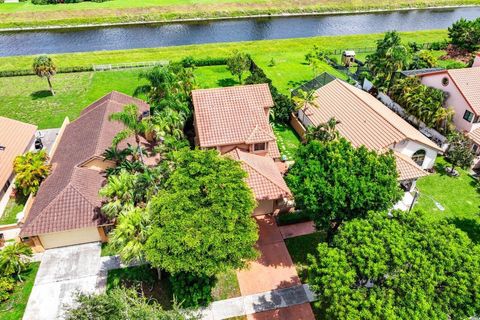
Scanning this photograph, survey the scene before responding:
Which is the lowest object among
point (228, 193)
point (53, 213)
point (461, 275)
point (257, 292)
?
point (257, 292)

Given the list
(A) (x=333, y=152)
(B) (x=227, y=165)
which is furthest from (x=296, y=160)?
(B) (x=227, y=165)

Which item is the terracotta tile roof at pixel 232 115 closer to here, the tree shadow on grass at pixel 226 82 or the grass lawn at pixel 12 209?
the grass lawn at pixel 12 209

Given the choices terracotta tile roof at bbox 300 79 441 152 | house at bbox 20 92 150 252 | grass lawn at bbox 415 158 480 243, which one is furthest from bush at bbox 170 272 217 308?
terracotta tile roof at bbox 300 79 441 152

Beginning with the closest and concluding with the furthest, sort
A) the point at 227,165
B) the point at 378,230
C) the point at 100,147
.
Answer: the point at 378,230 < the point at 227,165 < the point at 100,147

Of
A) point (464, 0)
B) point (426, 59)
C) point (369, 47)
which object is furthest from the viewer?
point (464, 0)

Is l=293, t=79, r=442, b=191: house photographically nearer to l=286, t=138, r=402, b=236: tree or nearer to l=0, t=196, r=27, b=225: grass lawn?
l=286, t=138, r=402, b=236: tree

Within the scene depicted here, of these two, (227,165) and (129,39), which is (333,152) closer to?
(227,165)

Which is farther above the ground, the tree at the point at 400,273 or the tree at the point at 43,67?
the tree at the point at 43,67

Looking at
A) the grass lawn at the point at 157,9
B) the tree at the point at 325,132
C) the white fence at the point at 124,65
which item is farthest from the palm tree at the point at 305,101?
the grass lawn at the point at 157,9
